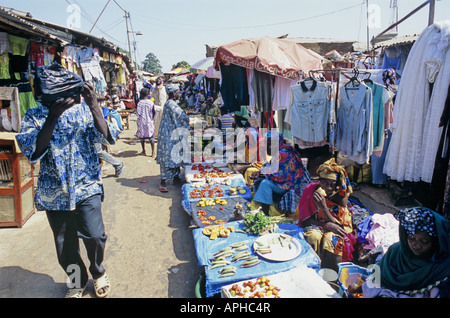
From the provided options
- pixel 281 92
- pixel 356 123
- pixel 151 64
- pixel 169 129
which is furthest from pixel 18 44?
pixel 151 64

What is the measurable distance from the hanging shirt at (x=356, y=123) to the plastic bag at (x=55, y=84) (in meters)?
3.85

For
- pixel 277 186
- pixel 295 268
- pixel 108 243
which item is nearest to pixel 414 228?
pixel 295 268

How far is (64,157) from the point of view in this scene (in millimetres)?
2604

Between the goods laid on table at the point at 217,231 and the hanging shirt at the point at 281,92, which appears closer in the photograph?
the goods laid on table at the point at 217,231

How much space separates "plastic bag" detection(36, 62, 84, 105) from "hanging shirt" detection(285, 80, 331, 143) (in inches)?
141

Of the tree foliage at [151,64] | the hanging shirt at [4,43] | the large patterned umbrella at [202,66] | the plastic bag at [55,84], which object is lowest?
the plastic bag at [55,84]

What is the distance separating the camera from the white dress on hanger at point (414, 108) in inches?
138

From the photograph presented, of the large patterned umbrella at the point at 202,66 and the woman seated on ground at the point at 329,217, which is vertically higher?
the large patterned umbrella at the point at 202,66

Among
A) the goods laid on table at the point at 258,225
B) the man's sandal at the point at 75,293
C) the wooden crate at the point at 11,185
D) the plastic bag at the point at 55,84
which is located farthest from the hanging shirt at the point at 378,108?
the wooden crate at the point at 11,185

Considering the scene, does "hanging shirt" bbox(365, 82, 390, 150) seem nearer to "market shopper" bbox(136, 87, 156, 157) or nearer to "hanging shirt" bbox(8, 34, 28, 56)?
"market shopper" bbox(136, 87, 156, 157)

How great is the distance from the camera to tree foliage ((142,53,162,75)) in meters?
69.9

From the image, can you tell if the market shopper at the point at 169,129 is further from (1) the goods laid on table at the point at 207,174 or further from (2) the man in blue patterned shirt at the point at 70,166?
(2) the man in blue patterned shirt at the point at 70,166

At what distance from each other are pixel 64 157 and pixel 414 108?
4099mm

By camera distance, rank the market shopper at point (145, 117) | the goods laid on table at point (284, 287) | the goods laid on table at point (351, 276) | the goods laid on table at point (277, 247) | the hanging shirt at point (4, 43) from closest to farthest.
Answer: the goods laid on table at point (284, 287) → the goods laid on table at point (351, 276) → the goods laid on table at point (277, 247) → the hanging shirt at point (4, 43) → the market shopper at point (145, 117)
